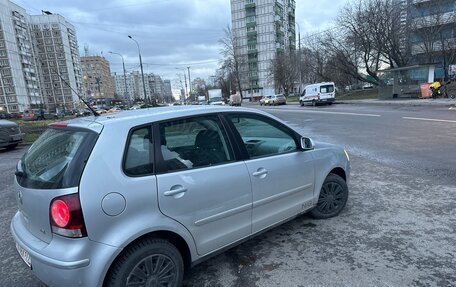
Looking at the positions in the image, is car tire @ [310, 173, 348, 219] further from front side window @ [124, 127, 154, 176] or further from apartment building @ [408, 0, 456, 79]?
apartment building @ [408, 0, 456, 79]

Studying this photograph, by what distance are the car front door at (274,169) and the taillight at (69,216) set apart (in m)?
1.53

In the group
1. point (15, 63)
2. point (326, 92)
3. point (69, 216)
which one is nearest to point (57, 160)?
point (69, 216)

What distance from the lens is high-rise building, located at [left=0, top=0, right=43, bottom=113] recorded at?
294 ft

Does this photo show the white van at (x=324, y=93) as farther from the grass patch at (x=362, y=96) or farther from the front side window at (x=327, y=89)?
the grass patch at (x=362, y=96)

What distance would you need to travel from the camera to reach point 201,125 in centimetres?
306

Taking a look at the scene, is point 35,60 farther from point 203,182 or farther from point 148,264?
point 148,264

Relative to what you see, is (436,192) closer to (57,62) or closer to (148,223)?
(148,223)

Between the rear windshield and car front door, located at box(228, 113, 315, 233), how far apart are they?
4.60 feet

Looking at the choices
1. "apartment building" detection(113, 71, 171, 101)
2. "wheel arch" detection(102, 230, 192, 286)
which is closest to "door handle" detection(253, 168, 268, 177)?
"wheel arch" detection(102, 230, 192, 286)

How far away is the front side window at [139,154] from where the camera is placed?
2453 millimetres

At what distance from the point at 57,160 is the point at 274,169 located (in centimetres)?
200

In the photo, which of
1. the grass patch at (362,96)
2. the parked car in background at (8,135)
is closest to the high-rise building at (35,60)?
the grass patch at (362,96)

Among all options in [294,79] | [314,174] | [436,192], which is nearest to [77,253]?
[314,174]

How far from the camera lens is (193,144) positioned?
300 cm
